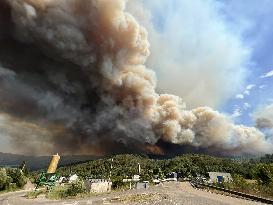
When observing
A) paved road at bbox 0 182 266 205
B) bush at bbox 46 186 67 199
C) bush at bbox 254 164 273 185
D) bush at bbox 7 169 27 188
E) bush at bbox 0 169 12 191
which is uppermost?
bush at bbox 7 169 27 188

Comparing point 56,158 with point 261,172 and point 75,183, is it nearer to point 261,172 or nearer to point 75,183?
point 75,183

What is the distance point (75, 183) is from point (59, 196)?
5742 mm

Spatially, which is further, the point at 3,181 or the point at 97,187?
the point at 3,181

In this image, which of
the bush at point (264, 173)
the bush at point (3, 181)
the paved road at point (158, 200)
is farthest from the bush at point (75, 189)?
the bush at point (3, 181)

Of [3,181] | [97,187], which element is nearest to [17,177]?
[3,181]

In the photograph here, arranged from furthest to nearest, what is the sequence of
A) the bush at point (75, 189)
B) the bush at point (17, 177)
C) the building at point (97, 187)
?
the bush at point (17, 177) → the building at point (97, 187) → the bush at point (75, 189)

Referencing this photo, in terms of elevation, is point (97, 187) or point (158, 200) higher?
point (97, 187)

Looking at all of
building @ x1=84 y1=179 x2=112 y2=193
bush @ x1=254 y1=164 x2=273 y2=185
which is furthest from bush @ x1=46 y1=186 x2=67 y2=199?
bush @ x1=254 y1=164 x2=273 y2=185

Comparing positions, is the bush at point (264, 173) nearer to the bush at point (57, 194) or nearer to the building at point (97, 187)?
the building at point (97, 187)

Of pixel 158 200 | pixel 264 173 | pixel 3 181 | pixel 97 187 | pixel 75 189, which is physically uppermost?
pixel 3 181

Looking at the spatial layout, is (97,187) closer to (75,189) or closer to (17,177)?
(75,189)

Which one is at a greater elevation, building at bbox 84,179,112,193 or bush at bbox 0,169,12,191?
bush at bbox 0,169,12,191

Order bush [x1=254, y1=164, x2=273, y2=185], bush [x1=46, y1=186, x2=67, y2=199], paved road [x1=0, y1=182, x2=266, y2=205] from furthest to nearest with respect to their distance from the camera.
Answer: bush [x1=254, y1=164, x2=273, y2=185], bush [x1=46, y1=186, x2=67, y2=199], paved road [x1=0, y1=182, x2=266, y2=205]

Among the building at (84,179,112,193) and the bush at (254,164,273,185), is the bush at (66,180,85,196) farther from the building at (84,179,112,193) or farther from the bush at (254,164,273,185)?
the bush at (254,164,273,185)
